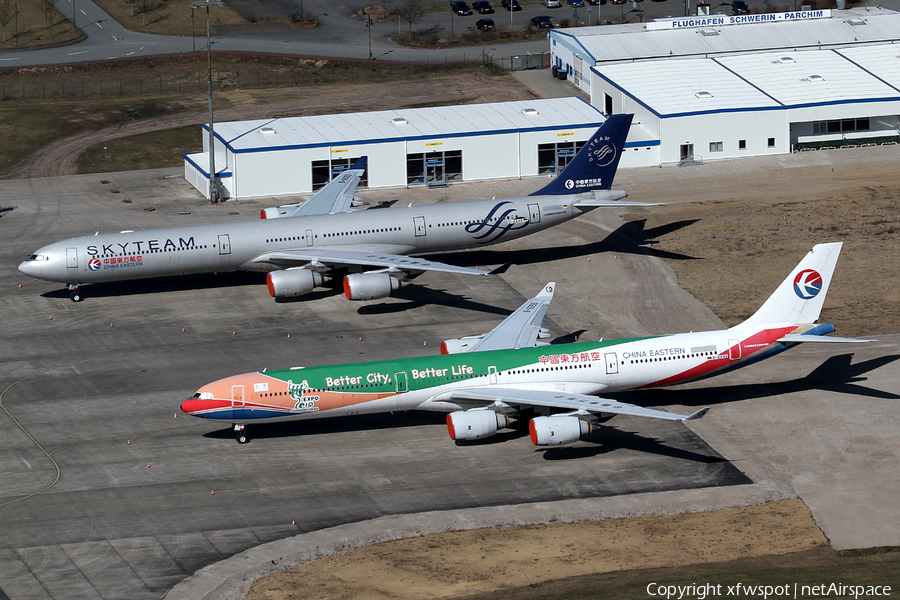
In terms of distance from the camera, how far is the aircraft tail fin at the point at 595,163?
285ft

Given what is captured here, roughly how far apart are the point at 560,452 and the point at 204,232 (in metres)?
33.2

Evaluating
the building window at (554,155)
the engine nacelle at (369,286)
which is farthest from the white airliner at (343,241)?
the building window at (554,155)

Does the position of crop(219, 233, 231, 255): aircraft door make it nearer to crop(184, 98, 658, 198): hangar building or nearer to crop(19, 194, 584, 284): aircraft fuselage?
crop(19, 194, 584, 284): aircraft fuselage

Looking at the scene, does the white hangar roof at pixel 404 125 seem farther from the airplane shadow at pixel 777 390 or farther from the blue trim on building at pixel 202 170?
the airplane shadow at pixel 777 390

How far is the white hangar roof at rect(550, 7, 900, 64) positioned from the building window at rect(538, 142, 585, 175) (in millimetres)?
18855

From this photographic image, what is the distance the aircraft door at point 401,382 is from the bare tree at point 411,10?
10838cm

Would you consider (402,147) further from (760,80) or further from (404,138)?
(760,80)

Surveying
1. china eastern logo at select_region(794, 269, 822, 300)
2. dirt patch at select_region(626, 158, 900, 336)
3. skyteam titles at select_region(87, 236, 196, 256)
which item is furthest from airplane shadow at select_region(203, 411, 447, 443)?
dirt patch at select_region(626, 158, 900, 336)

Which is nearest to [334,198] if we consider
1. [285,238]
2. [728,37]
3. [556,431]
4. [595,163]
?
[285,238]

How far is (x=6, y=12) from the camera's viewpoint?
167 metres

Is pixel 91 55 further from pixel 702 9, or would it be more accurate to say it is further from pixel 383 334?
pixel 383 334

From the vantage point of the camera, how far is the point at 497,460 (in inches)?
2323

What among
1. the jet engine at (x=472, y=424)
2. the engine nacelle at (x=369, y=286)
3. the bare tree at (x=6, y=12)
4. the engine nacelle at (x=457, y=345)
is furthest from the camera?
the bare tree at (x=6, y=12)

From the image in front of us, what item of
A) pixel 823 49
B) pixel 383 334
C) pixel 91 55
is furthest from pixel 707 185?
pixel 91 55
